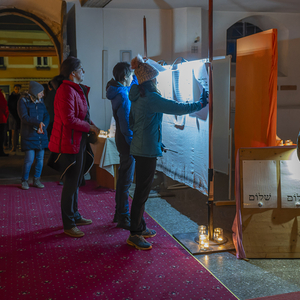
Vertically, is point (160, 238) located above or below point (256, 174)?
below

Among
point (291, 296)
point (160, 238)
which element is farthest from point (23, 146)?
point (291, 296)

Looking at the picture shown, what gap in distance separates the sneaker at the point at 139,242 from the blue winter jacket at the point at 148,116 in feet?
2.32

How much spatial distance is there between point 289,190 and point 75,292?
1.75 meters

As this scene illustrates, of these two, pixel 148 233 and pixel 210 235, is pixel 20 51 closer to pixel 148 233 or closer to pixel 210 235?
pixel 148 233

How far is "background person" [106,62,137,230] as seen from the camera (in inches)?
126

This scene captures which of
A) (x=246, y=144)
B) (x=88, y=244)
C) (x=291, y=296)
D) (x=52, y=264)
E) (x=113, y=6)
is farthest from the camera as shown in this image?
(x=113, y=6)

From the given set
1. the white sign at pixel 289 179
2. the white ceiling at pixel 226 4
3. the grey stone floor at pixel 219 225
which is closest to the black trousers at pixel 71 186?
the grey stone floor at pixel 219 225

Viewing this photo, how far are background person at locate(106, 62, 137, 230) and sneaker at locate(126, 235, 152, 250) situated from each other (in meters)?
0.37

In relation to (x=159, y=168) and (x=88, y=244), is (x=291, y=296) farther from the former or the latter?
(x=159, y=168)

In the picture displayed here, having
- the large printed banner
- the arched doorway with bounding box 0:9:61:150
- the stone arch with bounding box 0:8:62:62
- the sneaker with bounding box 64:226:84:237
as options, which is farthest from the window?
the sneaker with bounding box 64:226:84:237

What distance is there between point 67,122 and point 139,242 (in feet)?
3.81

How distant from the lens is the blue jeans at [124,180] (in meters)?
3.33

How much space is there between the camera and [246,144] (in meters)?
3.84

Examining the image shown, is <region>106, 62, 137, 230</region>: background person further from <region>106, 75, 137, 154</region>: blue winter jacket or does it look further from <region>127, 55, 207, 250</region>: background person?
<region>127, 55, 207, 250</region>: background person
